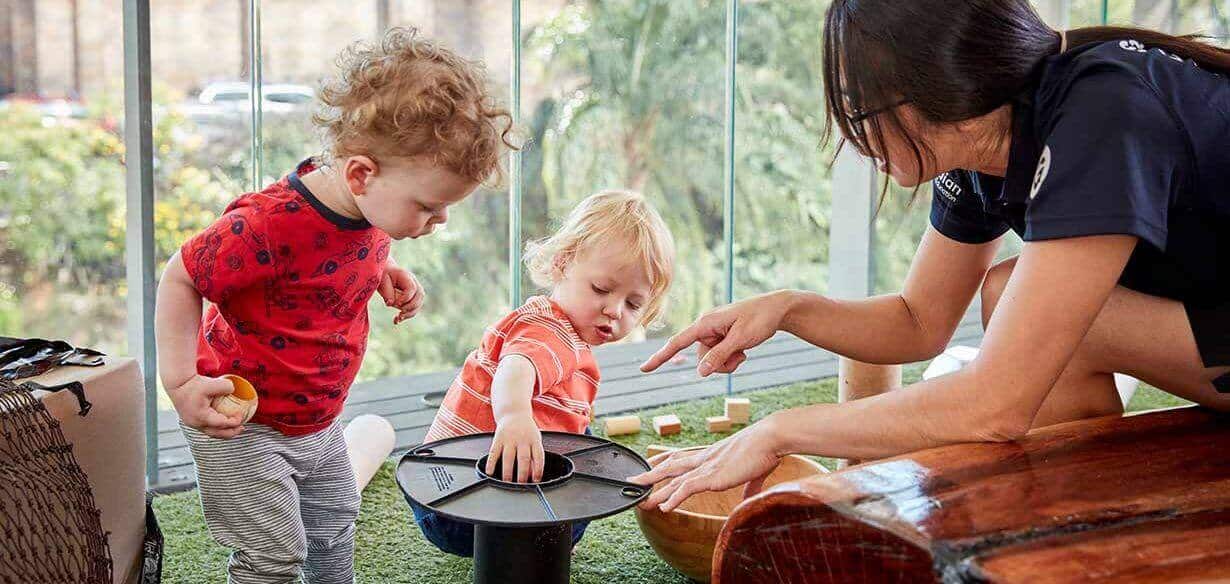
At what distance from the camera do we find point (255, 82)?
2.31m

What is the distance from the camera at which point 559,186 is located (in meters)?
3.40

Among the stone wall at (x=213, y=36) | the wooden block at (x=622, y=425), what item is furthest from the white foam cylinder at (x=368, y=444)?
the stone wall at (x=213, y=36)

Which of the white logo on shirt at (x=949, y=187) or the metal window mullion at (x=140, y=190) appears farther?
the metal window mullion at (x=140, y=190)

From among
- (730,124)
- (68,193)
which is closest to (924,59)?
(730,124)

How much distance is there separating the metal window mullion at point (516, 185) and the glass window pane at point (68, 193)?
0.97 m

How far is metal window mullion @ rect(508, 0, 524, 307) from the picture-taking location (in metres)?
2.57

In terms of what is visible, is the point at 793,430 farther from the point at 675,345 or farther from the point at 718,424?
the point at 718,424

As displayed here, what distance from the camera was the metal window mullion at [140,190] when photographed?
2.14 m

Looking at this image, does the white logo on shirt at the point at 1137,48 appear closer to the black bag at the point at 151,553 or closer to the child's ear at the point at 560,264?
the child's ear at the point at 560,264

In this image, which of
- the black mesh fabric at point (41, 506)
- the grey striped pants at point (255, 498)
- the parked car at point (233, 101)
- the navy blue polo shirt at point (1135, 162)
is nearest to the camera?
the navy blue polo shirt at point (1135, 162)

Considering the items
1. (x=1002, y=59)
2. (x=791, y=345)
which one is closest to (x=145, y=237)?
(x=1002, y=59)

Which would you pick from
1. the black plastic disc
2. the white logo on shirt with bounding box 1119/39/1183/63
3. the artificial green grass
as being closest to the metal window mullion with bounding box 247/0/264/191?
the artificial green grass

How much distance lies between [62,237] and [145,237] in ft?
2.66

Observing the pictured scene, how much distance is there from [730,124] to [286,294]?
5.56ft
